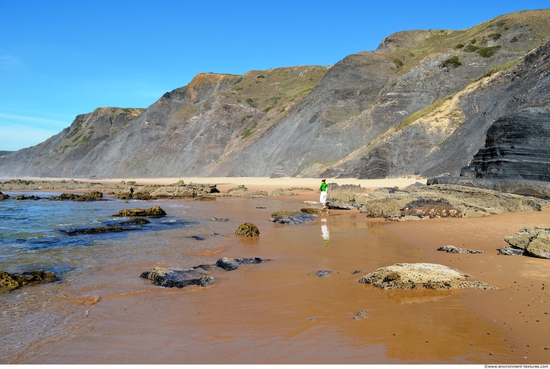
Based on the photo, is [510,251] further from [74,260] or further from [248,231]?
[74,260]

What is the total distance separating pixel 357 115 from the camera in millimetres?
47875

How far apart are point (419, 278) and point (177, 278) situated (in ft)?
12.5

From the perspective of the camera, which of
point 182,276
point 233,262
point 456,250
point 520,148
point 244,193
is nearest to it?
point 182,276

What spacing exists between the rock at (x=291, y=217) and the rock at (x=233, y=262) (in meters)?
6.16

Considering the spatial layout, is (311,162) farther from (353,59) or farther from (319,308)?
(319,308)

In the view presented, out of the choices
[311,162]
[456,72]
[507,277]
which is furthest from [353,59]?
[507,277]

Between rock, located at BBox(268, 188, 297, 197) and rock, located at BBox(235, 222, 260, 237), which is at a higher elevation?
rock, located at BBox(268, 188, 297, 197)

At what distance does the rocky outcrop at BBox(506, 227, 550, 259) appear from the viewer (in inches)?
301

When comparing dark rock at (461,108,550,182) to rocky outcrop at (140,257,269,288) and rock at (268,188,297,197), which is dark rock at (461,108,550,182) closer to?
rock at (268,188,297,197)

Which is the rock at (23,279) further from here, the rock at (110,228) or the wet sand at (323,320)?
the rock at (110,228)

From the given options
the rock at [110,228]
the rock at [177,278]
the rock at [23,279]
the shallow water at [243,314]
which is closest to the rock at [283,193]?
the rock at [110,228]

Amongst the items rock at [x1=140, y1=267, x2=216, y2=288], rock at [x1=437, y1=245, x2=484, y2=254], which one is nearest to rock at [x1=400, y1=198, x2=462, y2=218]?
rock at [x1=437, y1=245, x2=484, y2=254]

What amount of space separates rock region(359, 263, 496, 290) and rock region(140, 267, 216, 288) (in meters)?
2.51

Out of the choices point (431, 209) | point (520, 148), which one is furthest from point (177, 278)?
point (520, 148)
